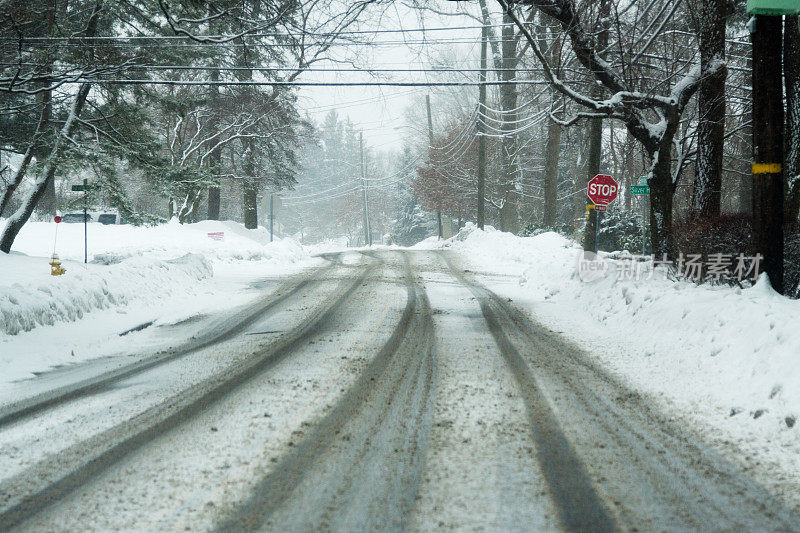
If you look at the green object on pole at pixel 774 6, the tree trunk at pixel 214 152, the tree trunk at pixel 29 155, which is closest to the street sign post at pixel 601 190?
the green object on pole at pixel 774 6

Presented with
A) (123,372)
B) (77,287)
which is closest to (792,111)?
(123,372)

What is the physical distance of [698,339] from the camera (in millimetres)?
7262

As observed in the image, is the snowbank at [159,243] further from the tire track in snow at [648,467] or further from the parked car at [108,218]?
the tire track in snow at [648,467]

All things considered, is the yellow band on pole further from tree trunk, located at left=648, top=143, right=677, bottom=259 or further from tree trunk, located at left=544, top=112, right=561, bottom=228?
tree trunk, located at left=544, top=112, right=561, bottom=228

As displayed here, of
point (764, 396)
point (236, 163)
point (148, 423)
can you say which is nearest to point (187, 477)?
point (148, 423)

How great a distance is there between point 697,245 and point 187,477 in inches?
364

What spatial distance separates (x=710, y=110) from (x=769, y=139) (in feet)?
15.2

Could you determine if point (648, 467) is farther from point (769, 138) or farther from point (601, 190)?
point (601, 190)

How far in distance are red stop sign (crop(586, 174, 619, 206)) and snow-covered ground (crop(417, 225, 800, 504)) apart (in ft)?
14.0

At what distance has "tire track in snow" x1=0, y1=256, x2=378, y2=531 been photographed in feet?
11.7

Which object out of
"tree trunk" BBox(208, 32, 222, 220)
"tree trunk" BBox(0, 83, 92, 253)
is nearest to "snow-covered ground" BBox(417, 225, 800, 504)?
"tree trunk" BBox(0, 83, 92, 253)

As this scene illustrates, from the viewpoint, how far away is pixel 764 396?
17.5 ft

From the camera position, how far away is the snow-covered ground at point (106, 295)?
816cm

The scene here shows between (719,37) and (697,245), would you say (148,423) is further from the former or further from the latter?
(719,37)
